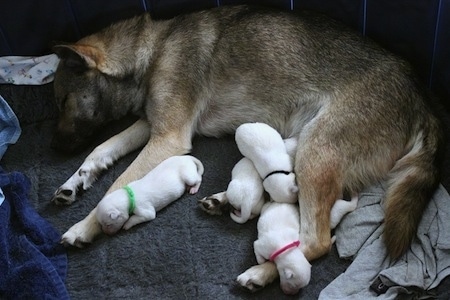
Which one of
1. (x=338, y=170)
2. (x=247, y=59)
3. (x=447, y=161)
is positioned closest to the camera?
(x=338, y=170)

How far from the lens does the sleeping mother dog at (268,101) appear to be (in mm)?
2258

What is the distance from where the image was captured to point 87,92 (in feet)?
8.75

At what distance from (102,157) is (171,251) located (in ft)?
1.93

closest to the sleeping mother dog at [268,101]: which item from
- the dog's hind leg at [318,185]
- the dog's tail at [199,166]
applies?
the dog's hind leg at [318,185]

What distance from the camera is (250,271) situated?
2148mm

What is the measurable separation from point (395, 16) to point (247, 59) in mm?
658

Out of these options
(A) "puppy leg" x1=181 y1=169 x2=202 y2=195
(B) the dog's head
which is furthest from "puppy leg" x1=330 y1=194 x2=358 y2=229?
(B) the dog's head

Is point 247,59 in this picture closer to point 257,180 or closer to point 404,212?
point 257,180

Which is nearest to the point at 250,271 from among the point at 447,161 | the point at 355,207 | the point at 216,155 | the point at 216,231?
the point at 216,231

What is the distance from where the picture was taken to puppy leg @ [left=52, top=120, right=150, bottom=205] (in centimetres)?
252

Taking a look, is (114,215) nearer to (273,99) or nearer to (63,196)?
(63,196)

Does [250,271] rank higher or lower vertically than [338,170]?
lower

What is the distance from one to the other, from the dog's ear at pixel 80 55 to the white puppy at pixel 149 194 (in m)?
0.57

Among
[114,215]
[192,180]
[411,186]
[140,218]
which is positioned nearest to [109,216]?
[114,215]
